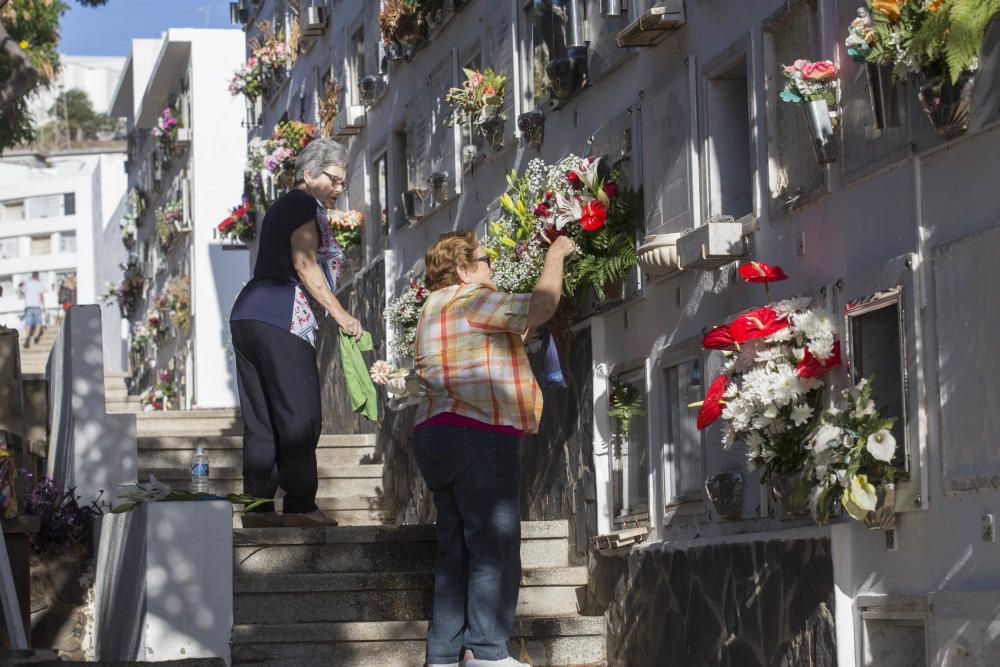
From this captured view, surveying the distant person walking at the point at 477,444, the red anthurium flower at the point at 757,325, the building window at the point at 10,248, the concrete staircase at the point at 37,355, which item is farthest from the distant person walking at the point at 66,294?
the red anthurium flower at the point at 757,325

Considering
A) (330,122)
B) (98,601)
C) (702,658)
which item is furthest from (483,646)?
(330,122)

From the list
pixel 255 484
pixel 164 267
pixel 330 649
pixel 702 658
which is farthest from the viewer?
pixel 164 267

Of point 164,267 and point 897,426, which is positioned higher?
point 164,267

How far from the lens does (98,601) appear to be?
10.8m

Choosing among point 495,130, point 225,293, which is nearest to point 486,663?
point 495,130

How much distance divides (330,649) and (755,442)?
2722 mm

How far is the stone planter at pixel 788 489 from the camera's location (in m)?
7.18

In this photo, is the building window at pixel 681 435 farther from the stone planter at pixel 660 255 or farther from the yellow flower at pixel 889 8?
the yellow flower at pixel 889 8

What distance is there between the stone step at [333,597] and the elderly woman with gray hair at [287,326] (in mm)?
553

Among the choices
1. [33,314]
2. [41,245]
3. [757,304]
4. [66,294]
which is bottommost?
[757,304]

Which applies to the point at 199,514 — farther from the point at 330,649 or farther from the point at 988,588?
the point at 988,588

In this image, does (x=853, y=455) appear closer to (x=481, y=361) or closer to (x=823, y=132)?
(x=823, y=132)

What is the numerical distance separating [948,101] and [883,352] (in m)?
1.16

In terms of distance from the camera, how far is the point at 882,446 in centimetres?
657
